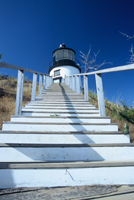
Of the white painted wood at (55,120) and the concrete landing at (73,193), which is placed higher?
the white painted wood at (55,120)

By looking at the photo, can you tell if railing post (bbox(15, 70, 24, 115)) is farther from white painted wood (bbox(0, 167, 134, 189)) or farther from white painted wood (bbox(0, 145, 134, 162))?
white painted wood (bbox(0, 167, 134, 189))

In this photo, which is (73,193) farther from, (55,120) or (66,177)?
(55,120)

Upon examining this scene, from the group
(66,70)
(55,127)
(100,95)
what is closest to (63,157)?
(55,127)

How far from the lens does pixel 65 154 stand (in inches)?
55.9

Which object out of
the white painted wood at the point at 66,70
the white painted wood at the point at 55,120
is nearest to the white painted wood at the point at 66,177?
the white painted wood at the point at 55,120

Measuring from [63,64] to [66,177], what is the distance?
47.9ft

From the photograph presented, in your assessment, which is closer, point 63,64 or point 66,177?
point 66,177

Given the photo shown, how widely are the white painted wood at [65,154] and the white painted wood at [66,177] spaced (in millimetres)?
243

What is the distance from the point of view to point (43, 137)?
1657mm

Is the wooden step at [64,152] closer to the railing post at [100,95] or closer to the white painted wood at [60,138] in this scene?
the white painted wood at [60,138]

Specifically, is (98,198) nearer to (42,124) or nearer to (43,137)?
(43,137)

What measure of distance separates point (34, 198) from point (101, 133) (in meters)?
1.14

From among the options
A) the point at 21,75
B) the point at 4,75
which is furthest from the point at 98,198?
the point at 4,75

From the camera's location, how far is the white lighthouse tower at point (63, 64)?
14729mm
